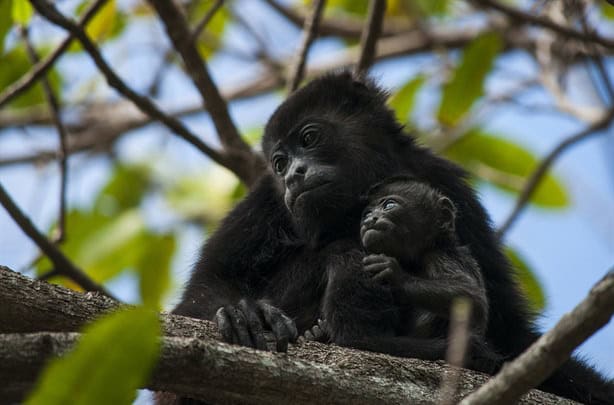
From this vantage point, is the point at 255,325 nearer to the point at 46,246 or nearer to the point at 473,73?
the point at 46,246

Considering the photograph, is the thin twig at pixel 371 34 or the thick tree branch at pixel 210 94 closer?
the thick tree branch at pixel 210 94

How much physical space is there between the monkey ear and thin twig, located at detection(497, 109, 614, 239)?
1557mm

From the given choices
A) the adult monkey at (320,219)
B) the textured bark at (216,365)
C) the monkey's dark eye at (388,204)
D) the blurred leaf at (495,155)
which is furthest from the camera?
the blurred leaf at (495,155)

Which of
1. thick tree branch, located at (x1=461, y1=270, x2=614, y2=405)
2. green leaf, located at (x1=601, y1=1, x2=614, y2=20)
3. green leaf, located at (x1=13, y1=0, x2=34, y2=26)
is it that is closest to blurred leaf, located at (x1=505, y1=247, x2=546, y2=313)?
green leaf, located at (x1=601, y1=1, x2=614, y2=20)

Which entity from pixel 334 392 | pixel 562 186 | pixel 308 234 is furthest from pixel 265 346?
pixel 562 186

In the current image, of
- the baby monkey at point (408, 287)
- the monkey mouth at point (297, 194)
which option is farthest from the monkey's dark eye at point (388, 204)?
the monkey mouth at point (297, 194)

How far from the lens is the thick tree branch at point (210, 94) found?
5730 mm

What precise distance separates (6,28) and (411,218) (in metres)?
2.39

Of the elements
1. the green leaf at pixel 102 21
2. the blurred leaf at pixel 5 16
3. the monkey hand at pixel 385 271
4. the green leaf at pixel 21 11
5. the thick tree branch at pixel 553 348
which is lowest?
the thick tree branch at pixel 553 348

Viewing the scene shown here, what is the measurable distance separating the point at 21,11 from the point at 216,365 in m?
3.13

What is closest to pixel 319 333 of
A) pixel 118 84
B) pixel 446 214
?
pixel 446 214

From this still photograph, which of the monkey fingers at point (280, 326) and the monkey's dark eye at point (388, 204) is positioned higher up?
the monkey's dark eye at point (388, 204)

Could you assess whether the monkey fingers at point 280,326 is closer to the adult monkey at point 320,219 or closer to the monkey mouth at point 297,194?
the adult monkey at point 320,219

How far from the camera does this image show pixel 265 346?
379cm
